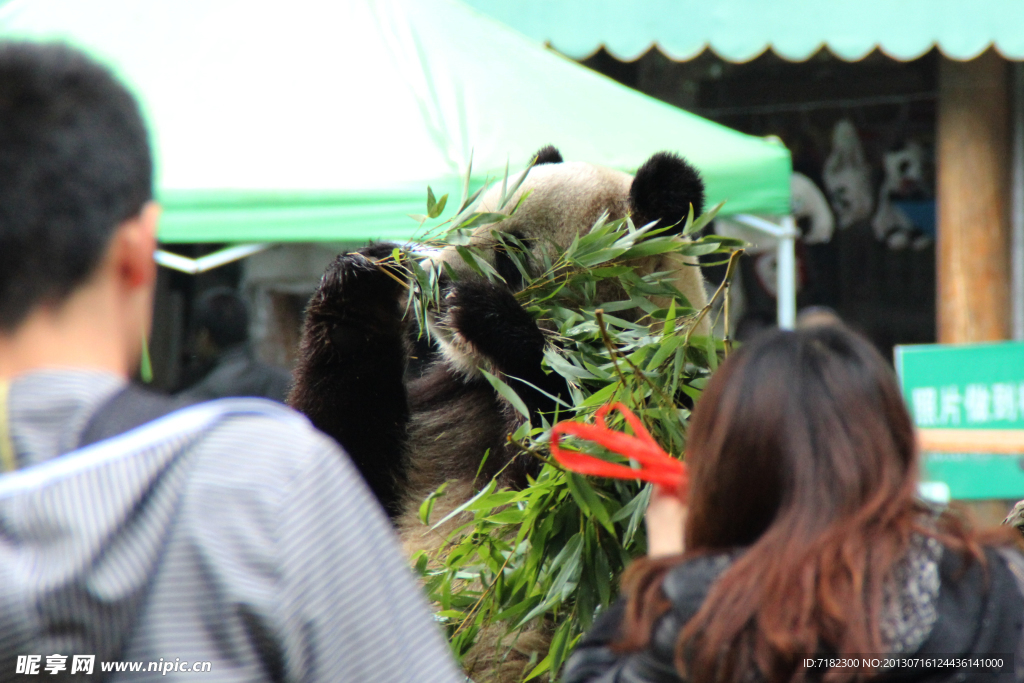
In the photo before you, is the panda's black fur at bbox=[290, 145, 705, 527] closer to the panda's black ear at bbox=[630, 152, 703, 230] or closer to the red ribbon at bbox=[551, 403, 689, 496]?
the panda's black ear at bbox=[630, 152, 703, 230]

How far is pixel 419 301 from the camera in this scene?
5.82 feet

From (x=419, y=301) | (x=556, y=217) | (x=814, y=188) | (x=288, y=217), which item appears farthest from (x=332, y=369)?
(x=814, y=188)

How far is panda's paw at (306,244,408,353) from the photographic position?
1.88 metres

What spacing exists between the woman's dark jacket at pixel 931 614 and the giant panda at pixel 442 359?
0.83m

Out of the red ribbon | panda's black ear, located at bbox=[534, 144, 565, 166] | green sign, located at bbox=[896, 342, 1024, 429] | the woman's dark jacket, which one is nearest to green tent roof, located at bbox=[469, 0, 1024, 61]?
green sign, located at bbox=[896, 342, 1024, 429]

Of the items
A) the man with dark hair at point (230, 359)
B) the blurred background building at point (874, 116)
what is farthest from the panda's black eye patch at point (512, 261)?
the blurred background building at point (874, 116)

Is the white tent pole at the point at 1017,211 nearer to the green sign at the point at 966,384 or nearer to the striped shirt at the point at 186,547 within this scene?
the green sign at the point at 966,384

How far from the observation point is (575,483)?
4.47 ft

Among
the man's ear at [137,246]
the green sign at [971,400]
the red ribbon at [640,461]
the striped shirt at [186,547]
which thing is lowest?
the green sign at [971,400]

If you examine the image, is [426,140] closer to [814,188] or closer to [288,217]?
[288,217]

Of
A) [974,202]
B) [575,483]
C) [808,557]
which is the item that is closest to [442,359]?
[575,483]

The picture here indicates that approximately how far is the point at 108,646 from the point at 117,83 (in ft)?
1.41

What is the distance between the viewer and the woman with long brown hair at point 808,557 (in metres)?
0.88

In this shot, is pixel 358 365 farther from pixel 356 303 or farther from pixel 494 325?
pixel 494 325
